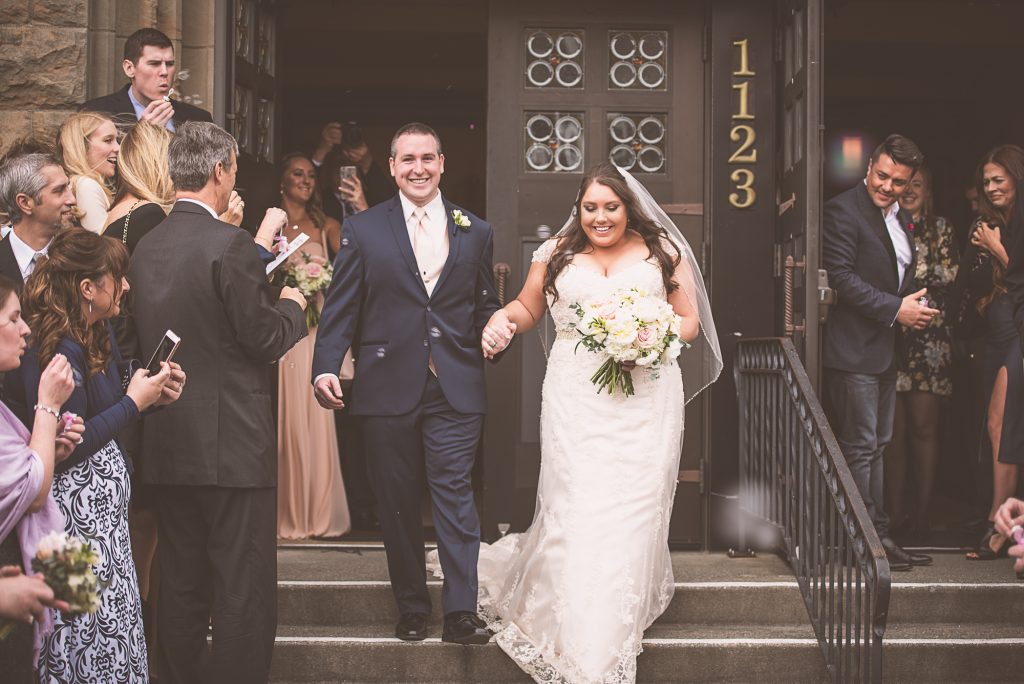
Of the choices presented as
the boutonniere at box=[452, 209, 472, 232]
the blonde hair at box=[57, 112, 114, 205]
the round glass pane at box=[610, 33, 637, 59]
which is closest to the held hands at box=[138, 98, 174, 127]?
the blonde hair at box=[57, 112, 114, 205]

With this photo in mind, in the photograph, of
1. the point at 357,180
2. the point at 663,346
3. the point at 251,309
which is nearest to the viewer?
the point at 251,309

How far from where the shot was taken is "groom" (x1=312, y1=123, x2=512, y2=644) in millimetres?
5410

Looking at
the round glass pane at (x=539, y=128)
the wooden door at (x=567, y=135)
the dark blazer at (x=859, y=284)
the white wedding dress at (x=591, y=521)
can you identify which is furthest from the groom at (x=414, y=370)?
the dark blazer at (x=859, y=284)

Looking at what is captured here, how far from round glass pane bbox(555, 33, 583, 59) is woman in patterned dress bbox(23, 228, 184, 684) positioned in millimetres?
3492

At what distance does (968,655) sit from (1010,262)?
1.85 meters

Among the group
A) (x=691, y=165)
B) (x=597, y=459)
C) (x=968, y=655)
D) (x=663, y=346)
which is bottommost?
(x=968, y=655)

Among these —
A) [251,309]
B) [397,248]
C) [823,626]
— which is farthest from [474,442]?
[823,626]

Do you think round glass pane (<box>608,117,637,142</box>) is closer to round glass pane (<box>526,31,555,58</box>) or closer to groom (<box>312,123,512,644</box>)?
round glass pane (<box>526,31,555,58</box>)

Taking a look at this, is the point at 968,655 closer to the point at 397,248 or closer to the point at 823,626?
the point at 823,626

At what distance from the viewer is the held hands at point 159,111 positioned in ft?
18.3

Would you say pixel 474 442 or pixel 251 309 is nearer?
pixel 251 309

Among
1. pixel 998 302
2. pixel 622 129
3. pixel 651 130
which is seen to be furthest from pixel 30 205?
pixel 998 302

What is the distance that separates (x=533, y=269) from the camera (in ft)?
19.8

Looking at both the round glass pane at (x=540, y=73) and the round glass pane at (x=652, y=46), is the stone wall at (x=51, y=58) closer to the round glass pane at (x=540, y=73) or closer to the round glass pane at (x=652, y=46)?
the round glass pane at (x=540, y=73)
